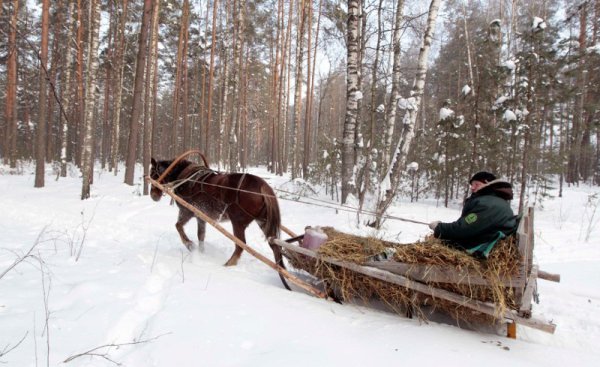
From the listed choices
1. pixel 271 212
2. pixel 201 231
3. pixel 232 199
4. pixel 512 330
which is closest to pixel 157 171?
pixel 201 231

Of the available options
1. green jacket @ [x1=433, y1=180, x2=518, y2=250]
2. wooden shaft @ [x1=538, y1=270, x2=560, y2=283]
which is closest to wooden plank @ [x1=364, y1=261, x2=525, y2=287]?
green jacket @ [x1=433, y1=180, x2=518, y2=250]

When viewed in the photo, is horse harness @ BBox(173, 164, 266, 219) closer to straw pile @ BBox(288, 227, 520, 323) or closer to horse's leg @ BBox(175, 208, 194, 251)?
horse's leg @ BBox(175, 208, 194, 251)

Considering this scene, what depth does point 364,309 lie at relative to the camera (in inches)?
140

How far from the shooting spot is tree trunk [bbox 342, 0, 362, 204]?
815cm

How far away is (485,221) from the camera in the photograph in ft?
9.84

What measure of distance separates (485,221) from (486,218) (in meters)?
0.03

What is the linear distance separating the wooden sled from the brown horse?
151 cm

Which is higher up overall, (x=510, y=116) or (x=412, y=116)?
(x=510, y=116)

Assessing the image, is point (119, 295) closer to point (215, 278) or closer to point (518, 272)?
point (215, 278)

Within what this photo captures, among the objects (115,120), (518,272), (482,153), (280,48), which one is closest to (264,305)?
(518,272)

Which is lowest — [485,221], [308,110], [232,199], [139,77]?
[232,199]

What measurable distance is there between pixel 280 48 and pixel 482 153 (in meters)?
14.4

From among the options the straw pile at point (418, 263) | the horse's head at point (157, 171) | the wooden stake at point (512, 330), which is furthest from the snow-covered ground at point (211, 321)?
the horse's head at point (157, 171)

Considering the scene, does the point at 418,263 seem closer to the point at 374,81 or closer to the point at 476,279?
the point at 476,279
